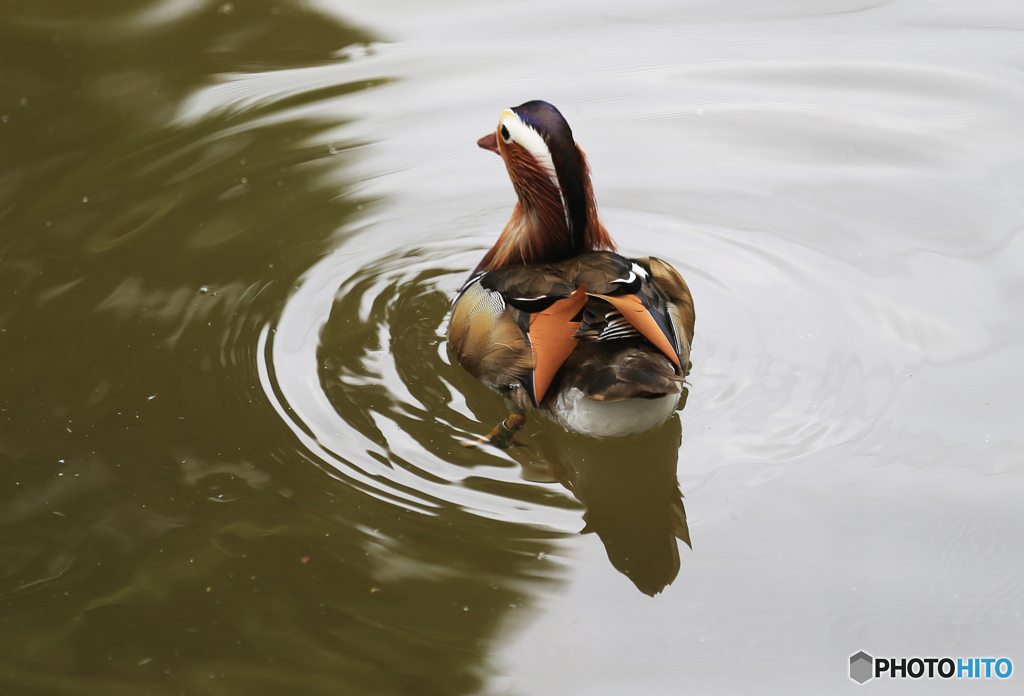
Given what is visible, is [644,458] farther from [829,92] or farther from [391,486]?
[829,92]

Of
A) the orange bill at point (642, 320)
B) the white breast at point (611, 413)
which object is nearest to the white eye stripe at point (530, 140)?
the orange bill at point (642, 320)

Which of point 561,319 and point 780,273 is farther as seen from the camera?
point 780,273

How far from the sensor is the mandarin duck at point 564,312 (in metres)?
4.01

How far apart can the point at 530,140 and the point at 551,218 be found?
0.37m

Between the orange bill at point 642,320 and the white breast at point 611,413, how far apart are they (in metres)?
0.21

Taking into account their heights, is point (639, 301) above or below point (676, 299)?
above

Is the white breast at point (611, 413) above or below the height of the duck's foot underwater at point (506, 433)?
above

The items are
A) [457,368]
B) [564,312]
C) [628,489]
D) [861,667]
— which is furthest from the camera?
[457,368]

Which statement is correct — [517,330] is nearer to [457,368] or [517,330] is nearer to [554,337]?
[554,337]

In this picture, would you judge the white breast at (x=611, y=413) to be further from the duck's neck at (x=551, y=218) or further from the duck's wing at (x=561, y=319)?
the duck's neck at (x=551, y=218)

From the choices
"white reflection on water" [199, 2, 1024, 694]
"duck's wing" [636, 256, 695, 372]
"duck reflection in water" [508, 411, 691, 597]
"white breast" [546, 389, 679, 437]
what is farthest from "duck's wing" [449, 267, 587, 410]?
"duck's wing" [636, 256, 695, 372]

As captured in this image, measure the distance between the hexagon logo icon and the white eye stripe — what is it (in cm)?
233

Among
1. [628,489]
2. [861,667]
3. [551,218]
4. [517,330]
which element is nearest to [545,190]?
[551,218]

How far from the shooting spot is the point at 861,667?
3.39 meters
